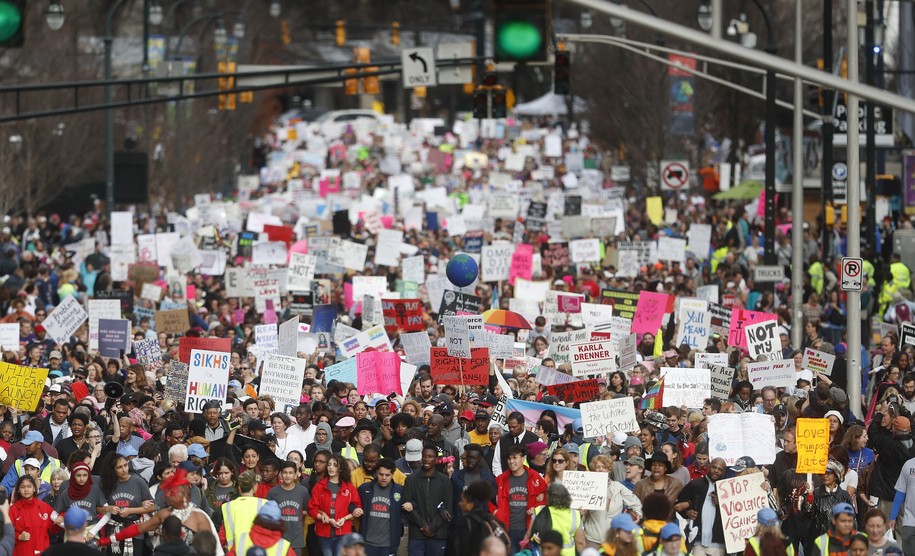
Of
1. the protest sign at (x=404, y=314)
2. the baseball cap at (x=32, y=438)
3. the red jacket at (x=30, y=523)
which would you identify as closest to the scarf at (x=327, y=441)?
the baseball cap at (x=32, y=438)

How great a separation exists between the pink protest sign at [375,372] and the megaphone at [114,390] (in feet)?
7.99

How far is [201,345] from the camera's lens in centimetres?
2006

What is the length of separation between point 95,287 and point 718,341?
10.5 metres

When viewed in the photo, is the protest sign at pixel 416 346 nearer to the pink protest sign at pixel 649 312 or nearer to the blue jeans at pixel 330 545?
the pink protest sign at pixel 649 312

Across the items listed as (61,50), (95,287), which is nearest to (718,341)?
(95,287)

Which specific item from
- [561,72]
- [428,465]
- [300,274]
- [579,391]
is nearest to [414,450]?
[428,465]

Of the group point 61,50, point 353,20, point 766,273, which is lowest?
point 766,273

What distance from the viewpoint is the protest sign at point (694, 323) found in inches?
958

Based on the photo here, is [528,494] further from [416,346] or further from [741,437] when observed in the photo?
[416,346]

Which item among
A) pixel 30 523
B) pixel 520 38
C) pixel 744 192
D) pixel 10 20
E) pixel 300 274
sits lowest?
pixel 30 523

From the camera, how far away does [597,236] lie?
38188mm

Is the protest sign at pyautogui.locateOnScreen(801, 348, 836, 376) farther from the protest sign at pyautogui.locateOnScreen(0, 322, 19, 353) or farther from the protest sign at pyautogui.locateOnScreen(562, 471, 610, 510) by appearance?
the protest sign at pyautogui.locateOnScreen(0, 322, 19, 353)

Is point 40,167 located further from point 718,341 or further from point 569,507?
point 569,507

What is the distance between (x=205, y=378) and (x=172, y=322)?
22.0 feet
